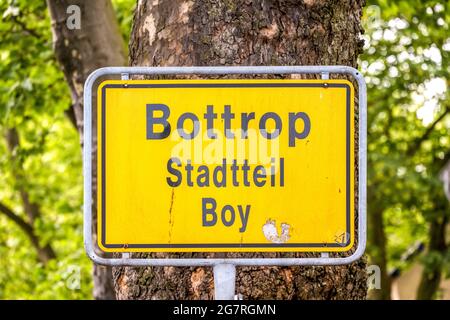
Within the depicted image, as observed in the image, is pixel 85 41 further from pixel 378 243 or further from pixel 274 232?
pixel 378 243

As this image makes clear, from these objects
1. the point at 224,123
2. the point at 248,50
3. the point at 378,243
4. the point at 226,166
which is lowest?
the point at 378,243

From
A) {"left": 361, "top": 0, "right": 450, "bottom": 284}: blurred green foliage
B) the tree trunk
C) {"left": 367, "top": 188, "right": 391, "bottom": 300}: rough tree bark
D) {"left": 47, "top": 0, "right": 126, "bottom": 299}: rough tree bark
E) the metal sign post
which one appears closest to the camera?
the metal sign post

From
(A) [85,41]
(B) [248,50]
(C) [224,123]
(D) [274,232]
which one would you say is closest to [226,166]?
(C) [224,123]

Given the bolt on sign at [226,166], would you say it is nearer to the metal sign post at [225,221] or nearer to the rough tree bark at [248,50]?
the metal sign post at [225,221]

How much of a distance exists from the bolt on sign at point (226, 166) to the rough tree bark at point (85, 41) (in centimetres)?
386

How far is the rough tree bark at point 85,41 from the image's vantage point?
6.47 m

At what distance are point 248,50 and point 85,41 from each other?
3847 millimetres

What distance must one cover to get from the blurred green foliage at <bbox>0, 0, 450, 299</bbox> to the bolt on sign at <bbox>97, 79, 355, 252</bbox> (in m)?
5.90

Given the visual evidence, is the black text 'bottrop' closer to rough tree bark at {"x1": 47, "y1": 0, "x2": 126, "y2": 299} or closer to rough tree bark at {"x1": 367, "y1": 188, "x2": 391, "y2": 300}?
rough tree bark at {"x1": 47, "y1": 0, "x2": 126, "y2": 299}

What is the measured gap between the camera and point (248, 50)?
2.96 m

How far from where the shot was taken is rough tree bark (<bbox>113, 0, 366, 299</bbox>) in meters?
2.87

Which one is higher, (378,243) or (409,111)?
(409,111)

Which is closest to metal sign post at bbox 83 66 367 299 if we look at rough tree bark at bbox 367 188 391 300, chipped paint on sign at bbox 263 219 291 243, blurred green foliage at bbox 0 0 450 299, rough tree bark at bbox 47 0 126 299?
chipped paint on sign at bbox 263 219 291 243

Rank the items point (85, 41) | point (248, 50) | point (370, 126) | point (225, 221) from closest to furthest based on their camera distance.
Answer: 1. point (225, 221)
2. point (248, 50)
3. point (85, 41)
4. point (370, 126)
